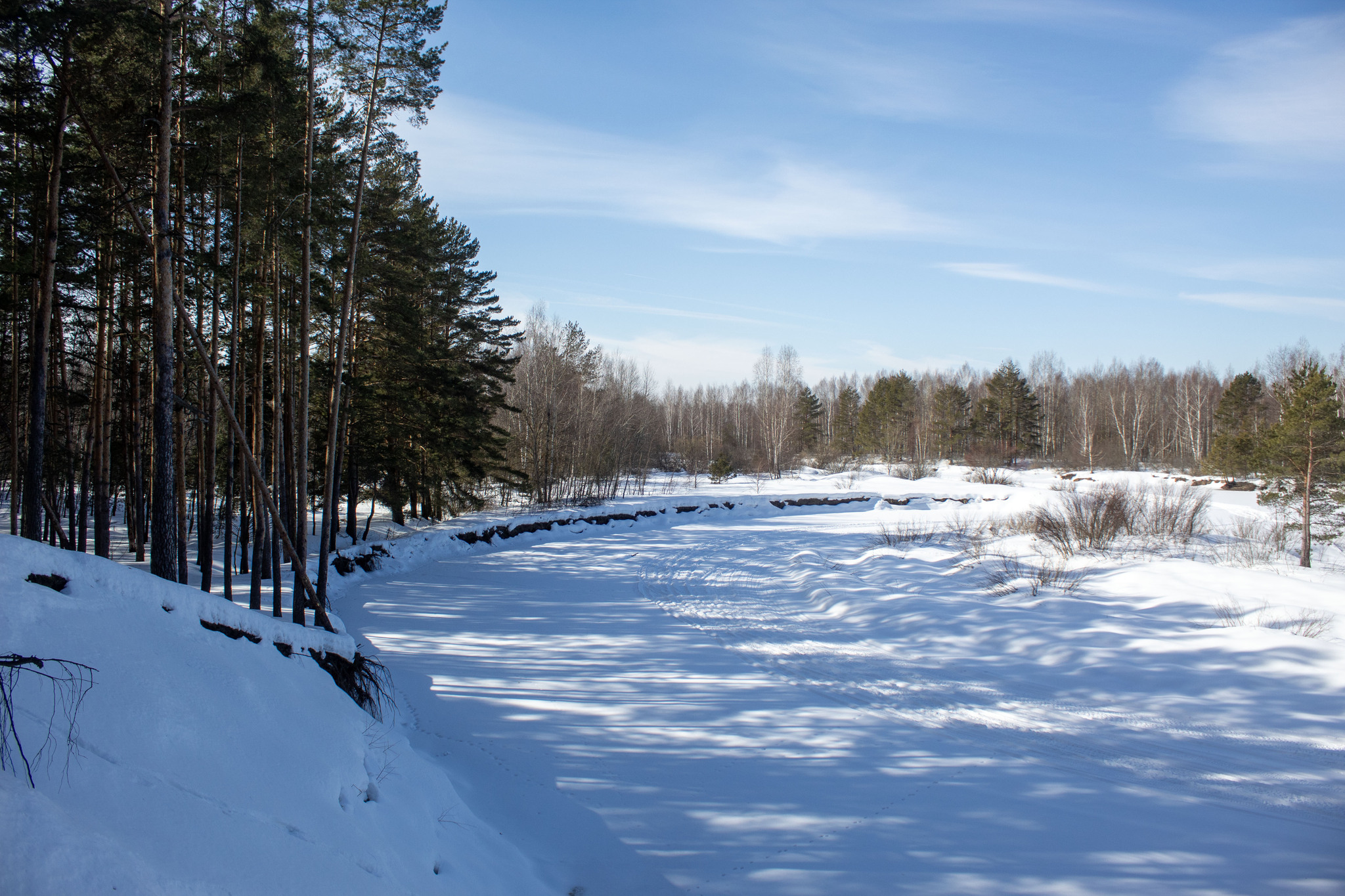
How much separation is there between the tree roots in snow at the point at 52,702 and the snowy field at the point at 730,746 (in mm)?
80

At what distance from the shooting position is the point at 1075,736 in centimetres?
588

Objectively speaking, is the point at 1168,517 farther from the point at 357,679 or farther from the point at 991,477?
the point at 991,477

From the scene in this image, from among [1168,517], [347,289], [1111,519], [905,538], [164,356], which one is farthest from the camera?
[905,538]

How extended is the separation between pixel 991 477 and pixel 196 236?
36316mm

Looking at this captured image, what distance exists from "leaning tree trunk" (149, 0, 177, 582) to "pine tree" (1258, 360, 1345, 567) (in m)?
21.6

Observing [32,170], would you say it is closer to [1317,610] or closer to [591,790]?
[591,790]

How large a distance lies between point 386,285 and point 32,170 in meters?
7.19

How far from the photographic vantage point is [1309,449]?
15.8 meters

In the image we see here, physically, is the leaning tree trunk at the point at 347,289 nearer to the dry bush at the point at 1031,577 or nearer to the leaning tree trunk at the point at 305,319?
the leaning tree trunk at the point at 305,319

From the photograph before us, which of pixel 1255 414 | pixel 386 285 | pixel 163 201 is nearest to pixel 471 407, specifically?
pixel 386 285

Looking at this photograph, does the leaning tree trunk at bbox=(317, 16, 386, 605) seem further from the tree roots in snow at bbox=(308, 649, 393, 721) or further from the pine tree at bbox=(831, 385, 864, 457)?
the pine tree at bbox=(831, 385, 864, 457)

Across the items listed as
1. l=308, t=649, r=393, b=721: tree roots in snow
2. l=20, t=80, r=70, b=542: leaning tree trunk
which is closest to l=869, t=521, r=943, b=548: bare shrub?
l=308, t=649, r=393, b=721: tree roots in snow

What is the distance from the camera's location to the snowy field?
2.89m

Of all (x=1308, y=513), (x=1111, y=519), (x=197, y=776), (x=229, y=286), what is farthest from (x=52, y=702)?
(x=1308, y=513)
